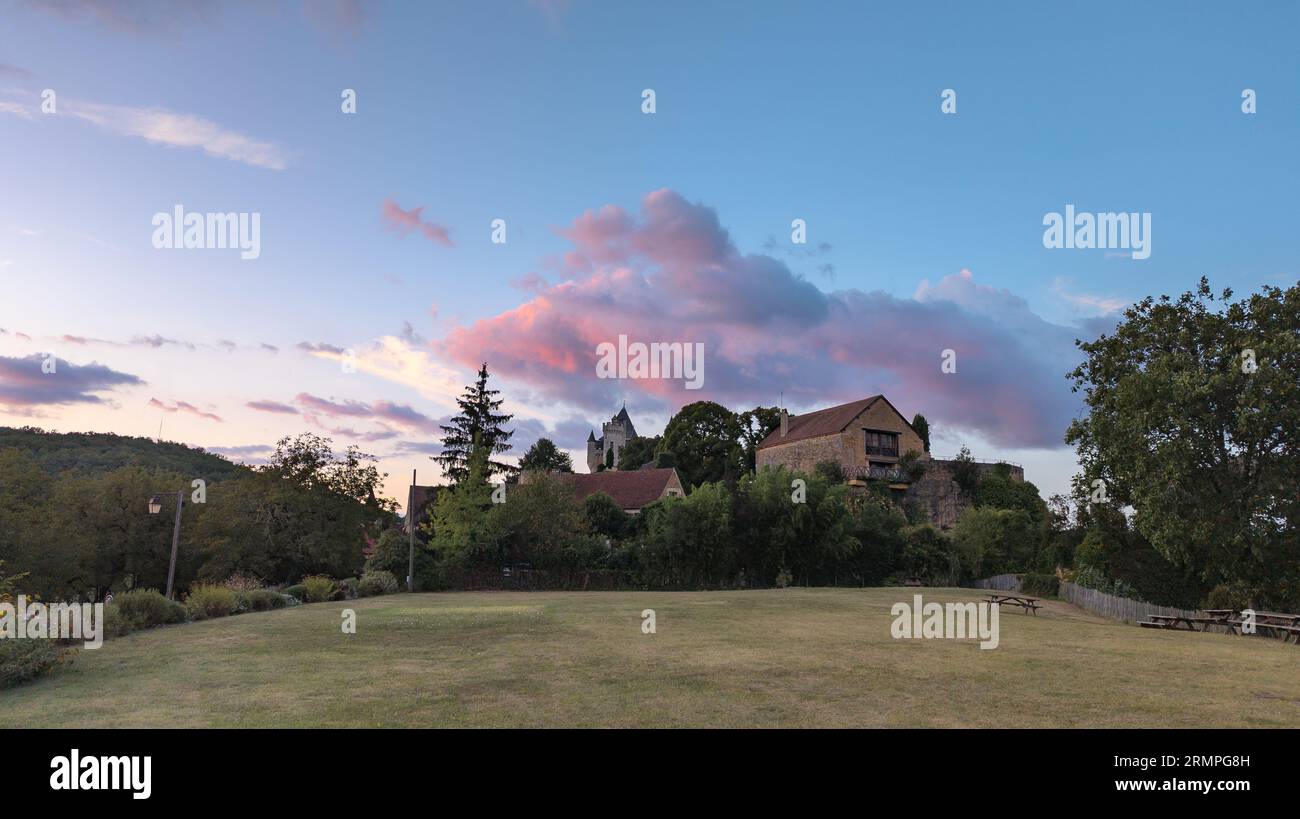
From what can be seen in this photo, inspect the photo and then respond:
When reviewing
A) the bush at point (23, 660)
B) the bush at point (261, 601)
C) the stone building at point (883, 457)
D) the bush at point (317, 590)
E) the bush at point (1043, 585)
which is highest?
the stone building at point (883, 457)

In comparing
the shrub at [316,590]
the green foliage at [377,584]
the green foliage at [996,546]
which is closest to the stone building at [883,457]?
the green foliage at [996,546]

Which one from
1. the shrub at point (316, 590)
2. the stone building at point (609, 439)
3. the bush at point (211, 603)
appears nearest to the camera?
the bush at point (211, 603)

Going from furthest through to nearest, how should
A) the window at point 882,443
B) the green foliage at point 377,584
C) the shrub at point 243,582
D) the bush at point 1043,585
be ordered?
the window at point 882,443 < the bush at point 1043,585 < the green foliage at point 377,584 < the shrub at point 243,582

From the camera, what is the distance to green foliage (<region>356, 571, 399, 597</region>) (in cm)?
3919

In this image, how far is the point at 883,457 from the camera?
70.1 m

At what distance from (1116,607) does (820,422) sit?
4539 cm

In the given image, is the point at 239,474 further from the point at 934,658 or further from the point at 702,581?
the point at 934,658

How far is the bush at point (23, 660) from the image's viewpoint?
12.1 metres

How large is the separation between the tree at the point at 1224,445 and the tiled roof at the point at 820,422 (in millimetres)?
40896

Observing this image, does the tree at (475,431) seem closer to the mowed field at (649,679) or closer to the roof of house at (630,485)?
the roof of house at (630,485)

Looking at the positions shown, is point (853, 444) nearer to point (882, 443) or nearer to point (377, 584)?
point (882, 443)

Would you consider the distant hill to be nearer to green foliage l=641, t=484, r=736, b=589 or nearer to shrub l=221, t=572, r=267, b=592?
shrub l=221, t=572, r=267, b=592

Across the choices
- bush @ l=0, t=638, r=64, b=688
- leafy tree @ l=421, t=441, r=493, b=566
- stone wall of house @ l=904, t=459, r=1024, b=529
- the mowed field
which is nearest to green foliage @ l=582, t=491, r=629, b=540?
leafy tree @ l=421, t=441, r=493, b=566
